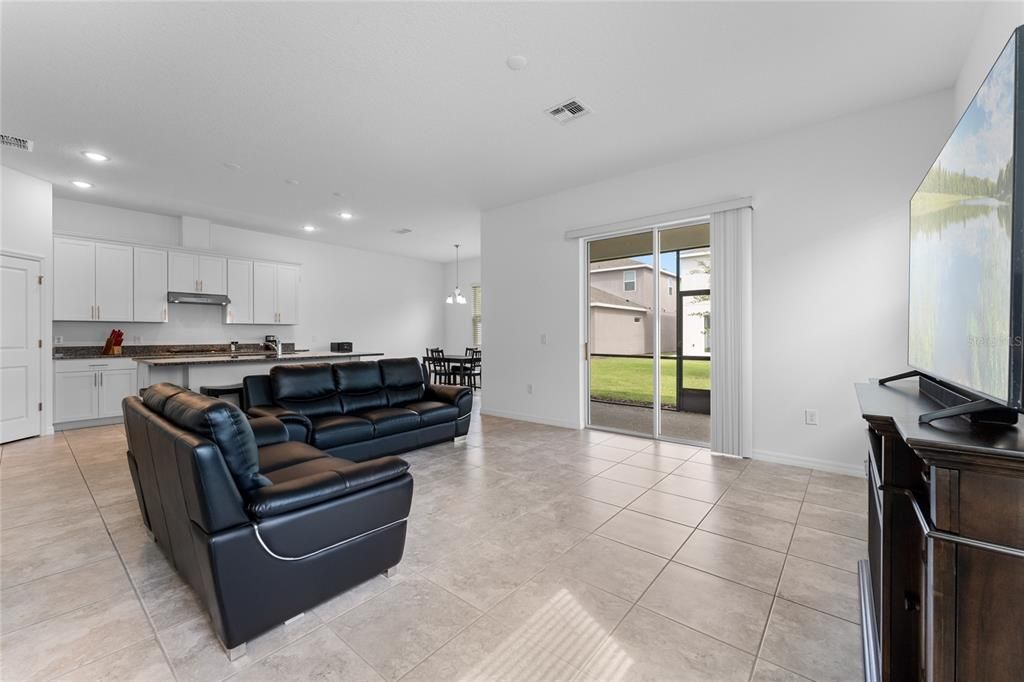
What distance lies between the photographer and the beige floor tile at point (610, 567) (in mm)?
2090

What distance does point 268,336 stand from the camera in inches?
300

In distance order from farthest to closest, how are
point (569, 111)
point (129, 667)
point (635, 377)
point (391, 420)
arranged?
point (635, 377), point (391, 420), point (569, 111), point (129, 667)

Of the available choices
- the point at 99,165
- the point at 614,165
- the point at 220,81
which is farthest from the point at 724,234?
the point at 99,165

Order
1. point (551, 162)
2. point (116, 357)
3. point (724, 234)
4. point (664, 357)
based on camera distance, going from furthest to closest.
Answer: point (116, 357) < point (664, 357) < point (551, 162) < point (724, 234)

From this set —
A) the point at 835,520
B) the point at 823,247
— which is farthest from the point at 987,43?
the point at 835,520

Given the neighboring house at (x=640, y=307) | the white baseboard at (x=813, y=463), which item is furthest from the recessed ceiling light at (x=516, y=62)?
the white baseboard at (x=813, y=463)

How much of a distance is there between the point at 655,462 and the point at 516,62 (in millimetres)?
3517

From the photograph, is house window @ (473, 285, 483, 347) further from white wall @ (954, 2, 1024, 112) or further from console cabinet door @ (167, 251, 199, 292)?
white wall @ (954, 2, 1024, 112)

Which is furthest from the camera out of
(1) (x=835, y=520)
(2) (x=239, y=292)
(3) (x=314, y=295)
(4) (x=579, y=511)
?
(3) (x=314, y=295)

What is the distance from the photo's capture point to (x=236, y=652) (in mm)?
1629

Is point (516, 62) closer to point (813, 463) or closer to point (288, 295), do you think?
point (813, 463)

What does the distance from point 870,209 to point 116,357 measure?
28.8ft

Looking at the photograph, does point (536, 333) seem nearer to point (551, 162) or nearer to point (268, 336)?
point (551, 162)

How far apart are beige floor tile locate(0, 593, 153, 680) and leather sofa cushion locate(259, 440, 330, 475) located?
0.80m
